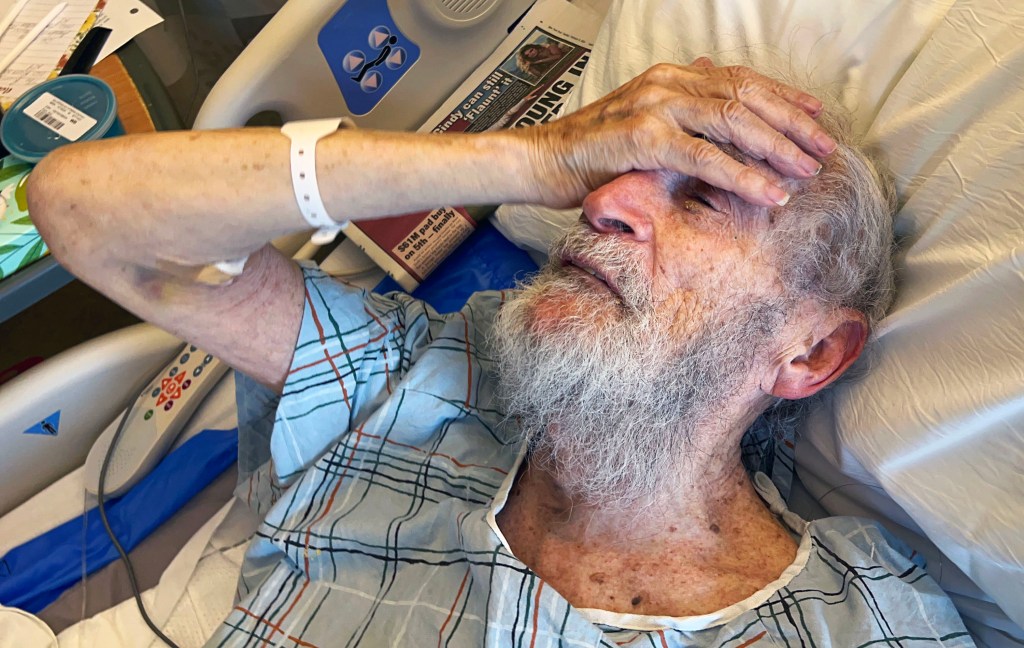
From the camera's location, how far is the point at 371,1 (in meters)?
1.34

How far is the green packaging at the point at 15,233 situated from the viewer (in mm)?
1104

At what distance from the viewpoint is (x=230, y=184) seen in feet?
2.68

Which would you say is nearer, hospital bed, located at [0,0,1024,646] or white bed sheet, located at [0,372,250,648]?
hospital bed, located at [0,0,1024,646]

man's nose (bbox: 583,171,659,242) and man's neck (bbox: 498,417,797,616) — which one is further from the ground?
man's nose (bbox: 583,171,659,242)

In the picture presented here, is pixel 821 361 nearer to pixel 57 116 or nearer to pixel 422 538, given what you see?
pixel 422 538

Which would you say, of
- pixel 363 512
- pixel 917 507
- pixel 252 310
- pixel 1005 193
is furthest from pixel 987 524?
pixel 252 310

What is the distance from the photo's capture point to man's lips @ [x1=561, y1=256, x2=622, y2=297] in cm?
89

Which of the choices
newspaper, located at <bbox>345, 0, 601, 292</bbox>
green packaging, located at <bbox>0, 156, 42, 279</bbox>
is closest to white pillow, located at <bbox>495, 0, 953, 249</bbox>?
newspaper, located at <bbox>345, 0, 601, 292</bbox>

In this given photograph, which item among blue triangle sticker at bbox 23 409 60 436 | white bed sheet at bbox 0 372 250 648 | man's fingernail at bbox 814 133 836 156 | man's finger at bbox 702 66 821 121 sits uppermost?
man's finger at bbox 702 66 821 121

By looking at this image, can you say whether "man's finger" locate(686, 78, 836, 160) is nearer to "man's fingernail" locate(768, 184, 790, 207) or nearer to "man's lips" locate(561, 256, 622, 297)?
"man's fingernail" locate(768, 184, 790, 207)

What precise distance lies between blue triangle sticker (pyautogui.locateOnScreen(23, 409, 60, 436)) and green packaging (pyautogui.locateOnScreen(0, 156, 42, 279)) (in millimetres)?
240

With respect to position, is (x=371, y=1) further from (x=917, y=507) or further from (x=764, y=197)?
(x=917, y=507)

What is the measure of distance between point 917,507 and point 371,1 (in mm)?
1166

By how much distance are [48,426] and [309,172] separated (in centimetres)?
73
